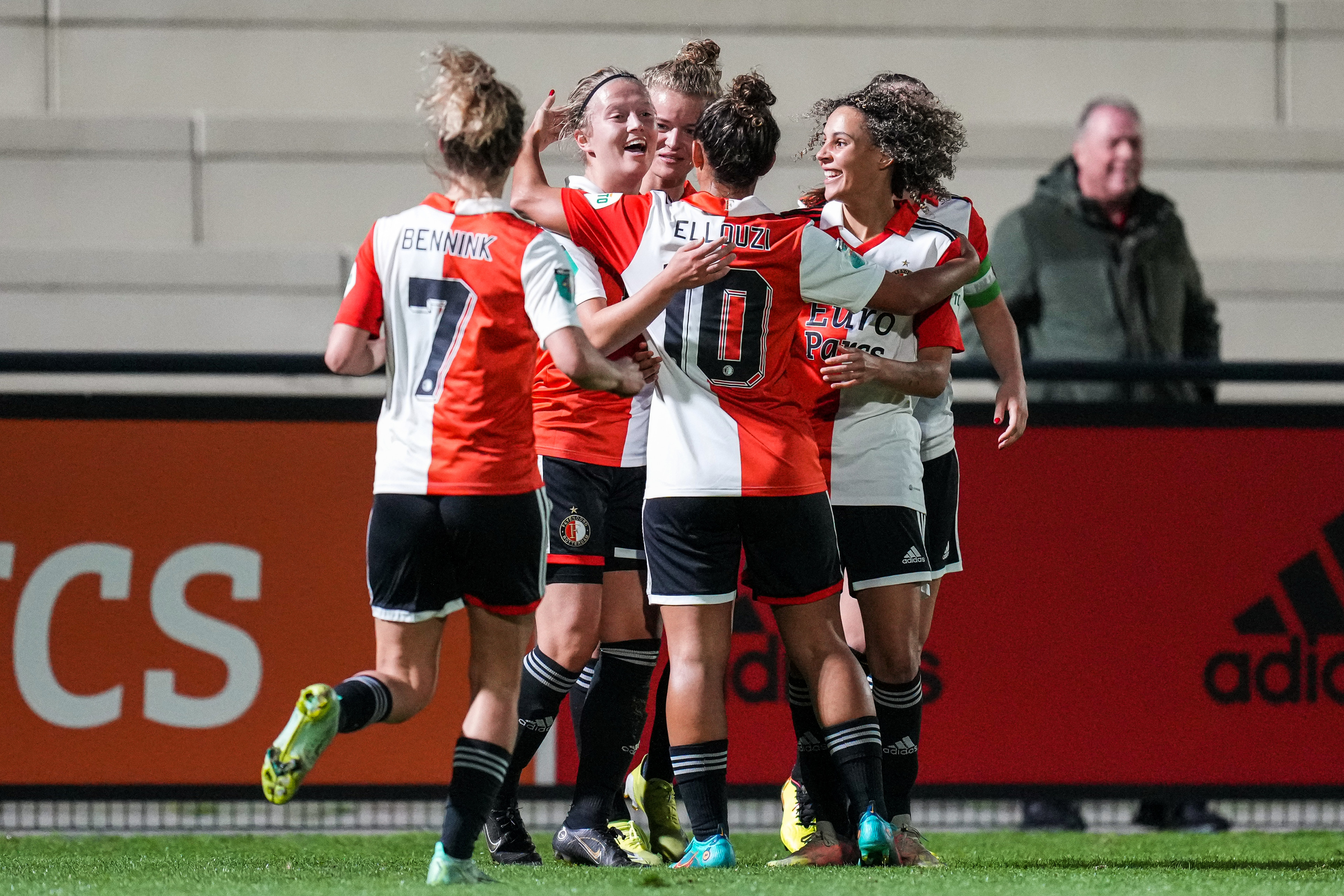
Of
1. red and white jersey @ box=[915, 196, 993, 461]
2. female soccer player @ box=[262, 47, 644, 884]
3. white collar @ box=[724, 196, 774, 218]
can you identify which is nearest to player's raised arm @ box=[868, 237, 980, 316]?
red and white jersey @ box=[915, 196, 993, 461]

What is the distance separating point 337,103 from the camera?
9.24m

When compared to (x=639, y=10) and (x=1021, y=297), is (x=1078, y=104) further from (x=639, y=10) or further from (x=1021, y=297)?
(x=1021, y=297)

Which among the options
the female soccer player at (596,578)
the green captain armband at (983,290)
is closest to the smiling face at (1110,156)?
the green captain armband at (983,290)

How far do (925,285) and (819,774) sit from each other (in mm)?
1303

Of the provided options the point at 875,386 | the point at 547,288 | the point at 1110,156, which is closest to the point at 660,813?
the point at 875,386

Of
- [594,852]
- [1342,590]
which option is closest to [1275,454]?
[1342,590]

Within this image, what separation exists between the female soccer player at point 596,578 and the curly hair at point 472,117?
31.8 inches

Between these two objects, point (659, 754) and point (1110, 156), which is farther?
point (1110, 156)

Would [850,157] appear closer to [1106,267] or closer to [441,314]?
[441,314]

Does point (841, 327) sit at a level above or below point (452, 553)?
above

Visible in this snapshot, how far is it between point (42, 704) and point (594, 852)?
1.92 meters

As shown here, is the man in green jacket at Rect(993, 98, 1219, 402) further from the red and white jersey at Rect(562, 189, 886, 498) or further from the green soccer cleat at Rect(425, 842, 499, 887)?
the green soccer cleat at Rect(425, 842, 499, 887)

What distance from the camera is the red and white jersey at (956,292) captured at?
465 centimetres

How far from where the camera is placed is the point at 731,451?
4066mm
